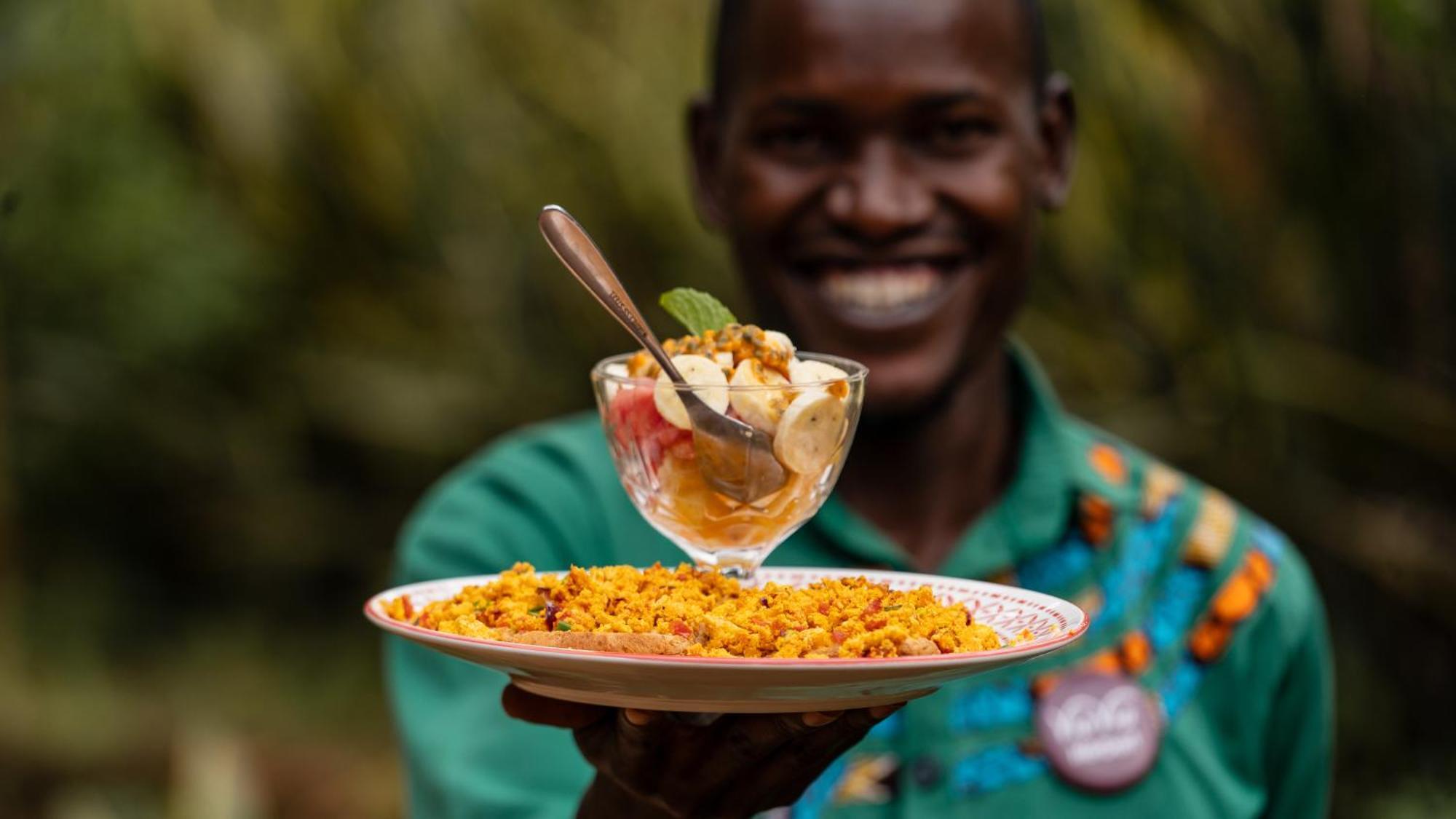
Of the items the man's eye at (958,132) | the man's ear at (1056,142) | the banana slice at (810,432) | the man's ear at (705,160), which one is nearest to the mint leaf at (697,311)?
the banana slice at (810,432)

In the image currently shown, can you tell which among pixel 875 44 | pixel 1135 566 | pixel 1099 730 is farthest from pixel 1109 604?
pixel 875 44

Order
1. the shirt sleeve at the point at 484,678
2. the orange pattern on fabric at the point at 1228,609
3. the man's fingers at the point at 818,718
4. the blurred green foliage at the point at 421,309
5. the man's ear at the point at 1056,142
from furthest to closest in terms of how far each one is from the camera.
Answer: the blurred green foliage at the point at 421,309
the man's ear at the point at 1056,142
the orange pattern on fabric at the point at 1228,609
the shirt sleeve at the point at 484,678
the man's fingers at the point at 818,718

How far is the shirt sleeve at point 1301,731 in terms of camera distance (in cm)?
211

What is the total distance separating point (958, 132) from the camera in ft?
6.33

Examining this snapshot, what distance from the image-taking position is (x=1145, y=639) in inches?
80.7

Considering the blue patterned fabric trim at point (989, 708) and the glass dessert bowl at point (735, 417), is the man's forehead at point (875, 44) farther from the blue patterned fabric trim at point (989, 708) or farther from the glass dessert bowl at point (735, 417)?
the blue patterned fabric trim at point (989, 708)

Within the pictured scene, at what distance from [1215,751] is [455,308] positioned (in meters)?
2.47

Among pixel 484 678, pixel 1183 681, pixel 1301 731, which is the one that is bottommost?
pixel 1301 731

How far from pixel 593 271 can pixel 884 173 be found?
669 mm

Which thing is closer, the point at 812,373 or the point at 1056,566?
the point at 812,373

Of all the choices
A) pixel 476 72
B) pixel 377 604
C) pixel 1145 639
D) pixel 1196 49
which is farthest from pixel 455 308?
pixel 377 604

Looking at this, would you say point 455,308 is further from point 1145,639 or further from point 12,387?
point 1145,639

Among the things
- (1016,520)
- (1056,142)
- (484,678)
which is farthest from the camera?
(1056,142)

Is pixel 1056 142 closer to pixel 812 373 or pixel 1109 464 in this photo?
pixel 1109 464
